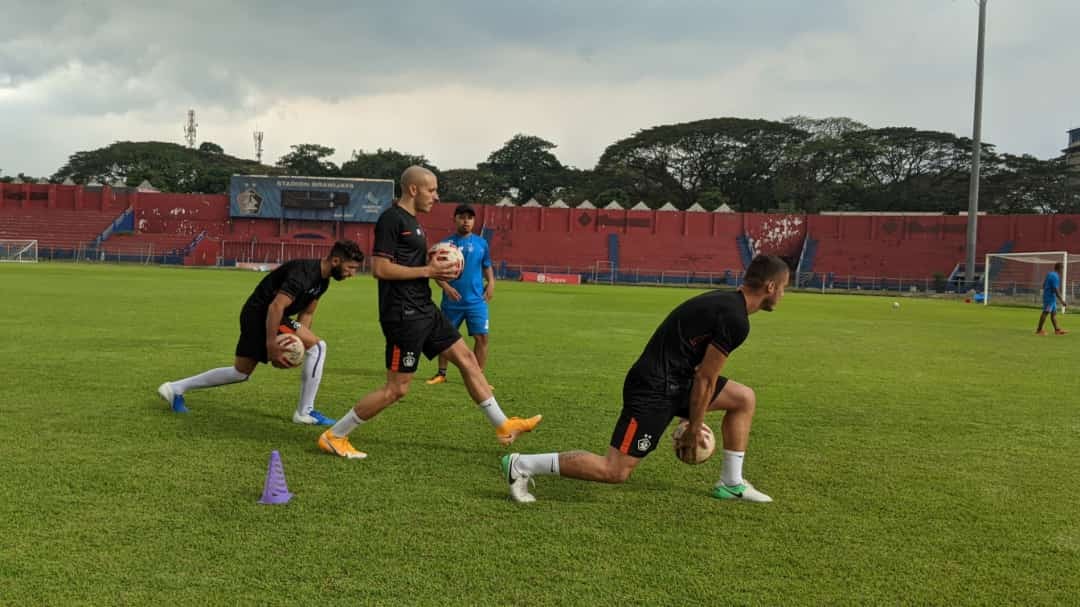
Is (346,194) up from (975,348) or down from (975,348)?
up

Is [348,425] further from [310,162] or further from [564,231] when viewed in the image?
[310,162]

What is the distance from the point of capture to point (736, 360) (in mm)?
10844

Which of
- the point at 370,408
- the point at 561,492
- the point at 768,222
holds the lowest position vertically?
the point at 561,492

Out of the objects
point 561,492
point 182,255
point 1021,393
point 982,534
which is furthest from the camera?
point 182,255

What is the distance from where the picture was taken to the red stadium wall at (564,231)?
6131 cm

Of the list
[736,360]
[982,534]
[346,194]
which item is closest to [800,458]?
[982,534]

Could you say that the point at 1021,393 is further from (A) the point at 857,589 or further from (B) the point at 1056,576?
(A) the point at 857,589

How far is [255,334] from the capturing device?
6.05 m

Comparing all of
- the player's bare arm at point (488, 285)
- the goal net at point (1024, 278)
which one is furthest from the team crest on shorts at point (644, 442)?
the goal net at point (1024, 278)

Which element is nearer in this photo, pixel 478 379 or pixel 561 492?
pixel 561 492

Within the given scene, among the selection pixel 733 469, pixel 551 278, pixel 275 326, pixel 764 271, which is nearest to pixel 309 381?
pixel 275 326

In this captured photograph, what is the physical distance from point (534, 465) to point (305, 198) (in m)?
62.8

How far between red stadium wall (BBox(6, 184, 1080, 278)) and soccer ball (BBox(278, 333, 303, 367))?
5704 centimetres

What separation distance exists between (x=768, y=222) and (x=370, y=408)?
64130 mm
